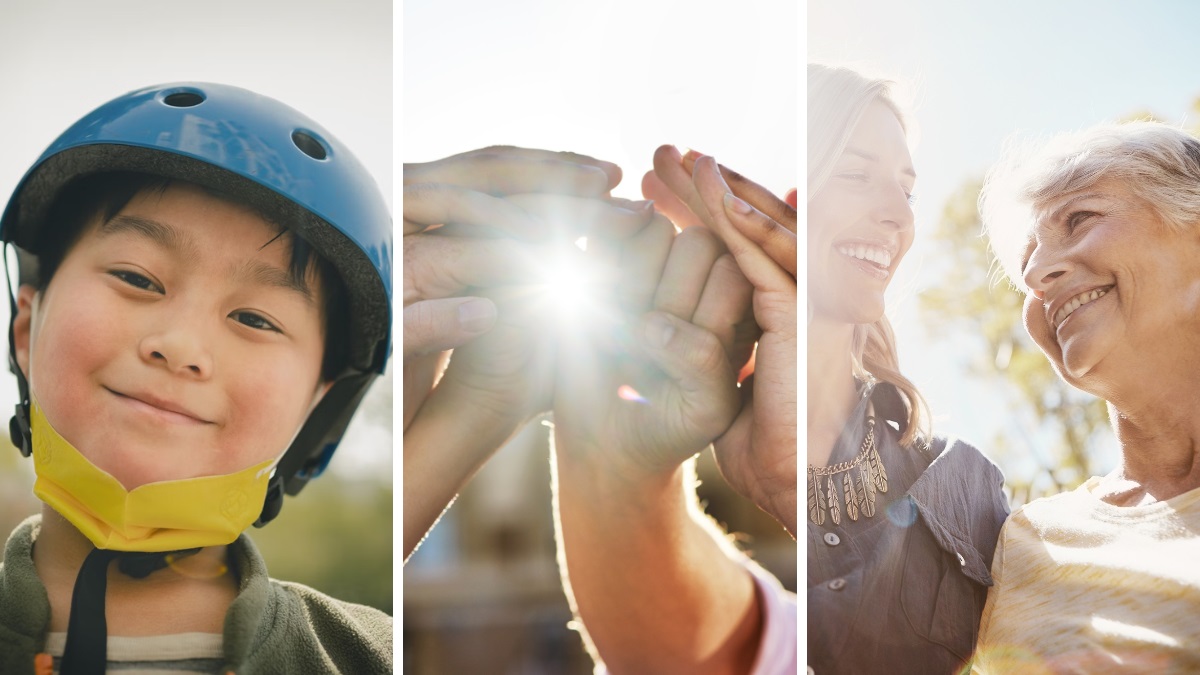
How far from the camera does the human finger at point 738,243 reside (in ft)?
7.97

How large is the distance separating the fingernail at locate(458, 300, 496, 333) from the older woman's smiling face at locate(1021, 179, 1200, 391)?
131cm

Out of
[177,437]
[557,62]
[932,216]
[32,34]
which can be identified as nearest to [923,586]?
[932,216]

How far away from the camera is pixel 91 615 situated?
207 centimetres

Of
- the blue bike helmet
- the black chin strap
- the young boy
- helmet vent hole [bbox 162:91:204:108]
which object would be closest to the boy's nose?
the young boy

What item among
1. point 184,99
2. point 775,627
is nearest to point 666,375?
point 775,627

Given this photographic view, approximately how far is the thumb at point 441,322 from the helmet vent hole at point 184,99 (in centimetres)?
65

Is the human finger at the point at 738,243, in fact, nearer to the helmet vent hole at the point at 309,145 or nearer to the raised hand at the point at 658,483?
the raised hand at the point at 658,483

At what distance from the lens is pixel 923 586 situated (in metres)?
2.38

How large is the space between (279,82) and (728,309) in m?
1.18

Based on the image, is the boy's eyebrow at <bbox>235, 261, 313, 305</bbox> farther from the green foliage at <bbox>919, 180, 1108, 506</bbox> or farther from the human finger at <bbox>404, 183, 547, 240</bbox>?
the green foliage at <bbox>919, 180, 1108, 506</bbox>

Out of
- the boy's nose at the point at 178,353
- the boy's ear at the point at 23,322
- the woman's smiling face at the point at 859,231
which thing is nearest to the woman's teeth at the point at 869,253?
the woman's smiling face at the point at 859,231

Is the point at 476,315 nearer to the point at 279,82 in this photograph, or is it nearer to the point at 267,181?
→ the point at 267,181

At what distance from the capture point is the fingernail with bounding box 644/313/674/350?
A: 2398 millimetres

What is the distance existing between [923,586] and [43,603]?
1.92 m
